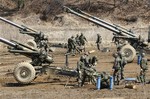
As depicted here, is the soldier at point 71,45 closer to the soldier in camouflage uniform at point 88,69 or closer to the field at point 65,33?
the field at point 65,33

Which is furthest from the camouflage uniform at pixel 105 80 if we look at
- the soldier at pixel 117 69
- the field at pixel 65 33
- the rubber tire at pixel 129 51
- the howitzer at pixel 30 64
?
the rubber tire at pixel 129 51

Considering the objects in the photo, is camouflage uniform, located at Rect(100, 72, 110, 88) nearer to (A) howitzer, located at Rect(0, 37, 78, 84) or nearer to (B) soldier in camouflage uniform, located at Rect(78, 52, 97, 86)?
(B) soldier in camouflage uniform, located at Rect(78, 52, 97, 86)

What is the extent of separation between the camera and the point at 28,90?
1820 centimetres

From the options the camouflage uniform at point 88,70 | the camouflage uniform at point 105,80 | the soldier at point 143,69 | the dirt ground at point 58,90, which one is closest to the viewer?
the dirt ground at point 58,90

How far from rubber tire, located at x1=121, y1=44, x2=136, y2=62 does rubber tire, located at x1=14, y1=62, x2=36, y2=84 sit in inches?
343

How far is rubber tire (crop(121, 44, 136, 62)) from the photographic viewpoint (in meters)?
27.0

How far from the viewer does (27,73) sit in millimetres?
19500

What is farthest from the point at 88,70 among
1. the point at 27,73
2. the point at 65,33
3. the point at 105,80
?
the point at 65,33

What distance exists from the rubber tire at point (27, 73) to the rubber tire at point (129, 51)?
8724mm

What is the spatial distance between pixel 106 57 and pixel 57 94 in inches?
585

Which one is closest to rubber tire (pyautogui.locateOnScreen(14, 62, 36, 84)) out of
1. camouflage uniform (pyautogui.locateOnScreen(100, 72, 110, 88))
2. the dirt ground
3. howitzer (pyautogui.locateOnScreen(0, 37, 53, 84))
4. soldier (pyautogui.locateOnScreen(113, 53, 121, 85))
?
howitzer (pyautogui.locateOnScreen(0, 37, 53, 84))

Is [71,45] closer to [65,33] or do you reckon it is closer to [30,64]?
[30,64]

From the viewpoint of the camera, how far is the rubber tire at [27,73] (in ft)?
63.8

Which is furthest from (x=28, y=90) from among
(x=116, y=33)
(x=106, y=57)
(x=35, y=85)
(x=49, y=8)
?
(x=49, y=8)
